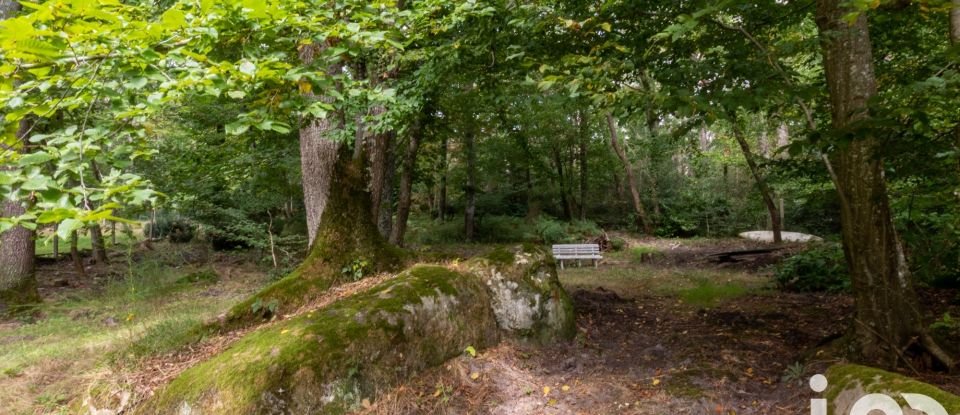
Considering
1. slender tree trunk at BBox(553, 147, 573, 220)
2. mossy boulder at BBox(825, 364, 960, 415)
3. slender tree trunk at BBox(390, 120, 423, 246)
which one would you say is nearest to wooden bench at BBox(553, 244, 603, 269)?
slender tree trunk at BBox(390, 120, 423, 246)

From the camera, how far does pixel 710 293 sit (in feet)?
27.1

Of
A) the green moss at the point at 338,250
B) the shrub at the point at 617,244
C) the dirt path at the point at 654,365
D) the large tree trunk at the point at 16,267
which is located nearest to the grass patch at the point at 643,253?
the shrub at the point at 617,244

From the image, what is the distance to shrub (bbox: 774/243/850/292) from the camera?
25.1 ft

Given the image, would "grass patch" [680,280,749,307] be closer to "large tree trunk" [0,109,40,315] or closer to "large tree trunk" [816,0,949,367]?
"large tree trunk" [816,0,949,367]

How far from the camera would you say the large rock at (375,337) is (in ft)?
11.1

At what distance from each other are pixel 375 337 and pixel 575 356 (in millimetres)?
2212

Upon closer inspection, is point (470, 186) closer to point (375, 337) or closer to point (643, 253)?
point (643, 253)

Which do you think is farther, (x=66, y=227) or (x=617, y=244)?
(x=617, y=244)

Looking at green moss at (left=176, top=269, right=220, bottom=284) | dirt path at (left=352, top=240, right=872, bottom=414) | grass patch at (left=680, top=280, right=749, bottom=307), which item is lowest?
grass patch at (left=680, top=280, right=749, bottom=307)

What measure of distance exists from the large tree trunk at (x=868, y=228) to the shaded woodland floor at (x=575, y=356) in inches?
13.7

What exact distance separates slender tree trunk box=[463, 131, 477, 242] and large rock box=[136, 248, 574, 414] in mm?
11722

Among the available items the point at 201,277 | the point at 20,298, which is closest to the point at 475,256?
the point at 201,277

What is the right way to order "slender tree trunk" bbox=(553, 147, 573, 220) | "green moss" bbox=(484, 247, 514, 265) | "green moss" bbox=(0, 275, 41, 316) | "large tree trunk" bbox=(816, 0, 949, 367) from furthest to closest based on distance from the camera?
1. "slender tree trunk" bbox=(553, 147, 573, 220)
2. "green moss" bbox=(0, 275, 41, 316)
3. "green moss" bbox=(484, 247, 514, 265)
4. "large tree trunk" bbox=(816, 0, 949, 367)

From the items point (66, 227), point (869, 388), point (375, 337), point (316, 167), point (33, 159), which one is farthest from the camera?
point (316, 167)
